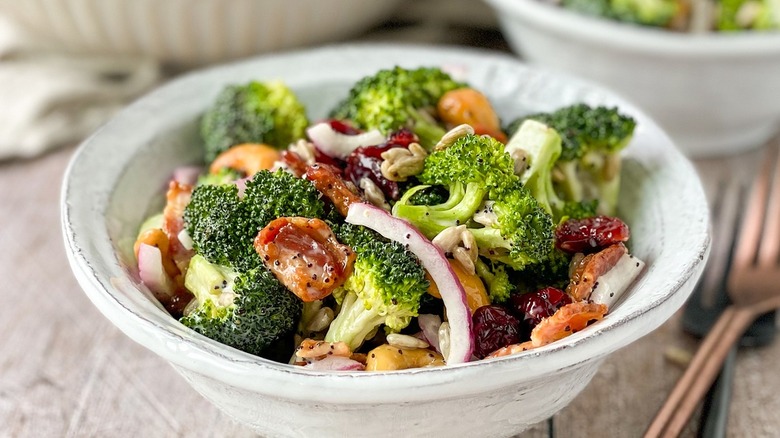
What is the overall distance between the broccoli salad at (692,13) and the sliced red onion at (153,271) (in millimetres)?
1941

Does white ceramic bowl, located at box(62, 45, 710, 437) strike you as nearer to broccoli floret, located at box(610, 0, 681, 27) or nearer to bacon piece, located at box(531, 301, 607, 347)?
bacon piece, located at box(531, 301, 607, 347)

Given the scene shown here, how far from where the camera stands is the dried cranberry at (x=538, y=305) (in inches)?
65.2

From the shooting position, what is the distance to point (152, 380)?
2.16m

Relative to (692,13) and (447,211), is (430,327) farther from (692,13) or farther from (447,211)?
(692,13)

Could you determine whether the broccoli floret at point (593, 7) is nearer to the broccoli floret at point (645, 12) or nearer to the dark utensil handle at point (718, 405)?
the broccoli floret at point (645, 12)

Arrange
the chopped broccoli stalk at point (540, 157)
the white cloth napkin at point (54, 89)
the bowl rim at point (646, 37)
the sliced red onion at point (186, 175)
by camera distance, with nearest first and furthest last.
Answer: the chopped broccoli stalk at point (540, 157), the sliced red onion at point (186, 175), the bowl rim at point (646, 37), the white cloth napkin at point (54, 89)

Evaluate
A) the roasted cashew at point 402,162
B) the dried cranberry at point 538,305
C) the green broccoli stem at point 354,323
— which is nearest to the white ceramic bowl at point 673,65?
the roasted cashew at point 402,162

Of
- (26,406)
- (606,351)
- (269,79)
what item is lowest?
(26,406)

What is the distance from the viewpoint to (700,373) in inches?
79.0

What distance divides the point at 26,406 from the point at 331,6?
184cm

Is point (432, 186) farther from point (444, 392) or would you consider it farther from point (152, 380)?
point (152, 380)

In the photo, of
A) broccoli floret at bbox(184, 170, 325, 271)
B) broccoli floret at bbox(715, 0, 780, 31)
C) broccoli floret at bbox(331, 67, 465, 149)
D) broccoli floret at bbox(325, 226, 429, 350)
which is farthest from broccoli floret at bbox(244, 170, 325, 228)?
broccoli floret at bbox(715, 0, 780, 31)

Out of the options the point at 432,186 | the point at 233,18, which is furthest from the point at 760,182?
the point at 233,18

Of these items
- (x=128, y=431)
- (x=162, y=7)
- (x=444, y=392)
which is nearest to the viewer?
(x=444, y=392)
